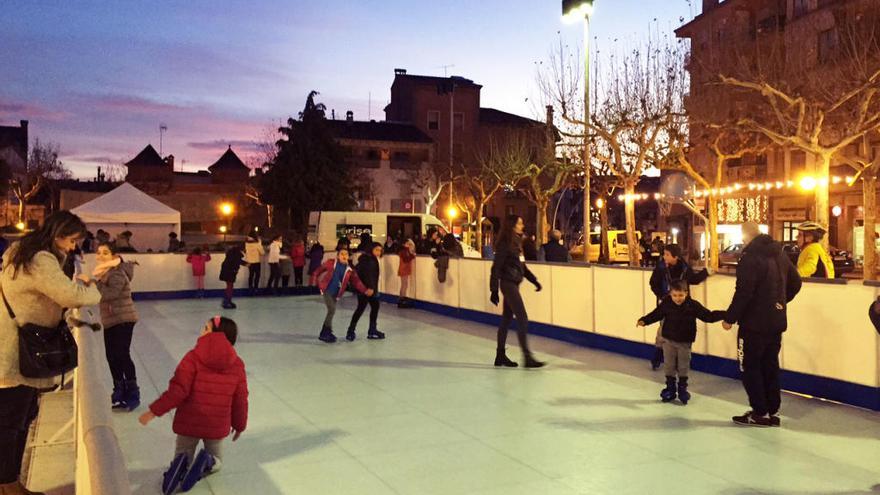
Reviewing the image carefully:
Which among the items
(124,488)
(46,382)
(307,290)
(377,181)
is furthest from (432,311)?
(377,181)

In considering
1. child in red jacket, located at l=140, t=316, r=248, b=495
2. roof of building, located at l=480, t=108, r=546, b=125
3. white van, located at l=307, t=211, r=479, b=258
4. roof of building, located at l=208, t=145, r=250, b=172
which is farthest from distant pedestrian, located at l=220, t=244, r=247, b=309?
roof of building, located at l=208, t=145, r=250, b=172

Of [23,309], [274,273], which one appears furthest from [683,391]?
[274,273]

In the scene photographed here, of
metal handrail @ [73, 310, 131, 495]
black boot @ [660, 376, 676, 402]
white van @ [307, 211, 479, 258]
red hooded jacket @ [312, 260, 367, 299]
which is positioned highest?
white van @ [307, 211, 479, 258]

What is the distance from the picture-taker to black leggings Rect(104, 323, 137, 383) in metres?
7.15

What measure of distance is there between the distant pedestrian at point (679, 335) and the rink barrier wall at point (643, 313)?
117cm

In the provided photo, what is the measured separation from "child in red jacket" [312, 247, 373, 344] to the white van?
16.1m

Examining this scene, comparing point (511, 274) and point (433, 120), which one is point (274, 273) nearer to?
point (511, 274)

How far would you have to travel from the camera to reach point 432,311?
1597 cm

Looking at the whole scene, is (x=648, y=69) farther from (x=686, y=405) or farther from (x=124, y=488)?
(x=124, y=488)

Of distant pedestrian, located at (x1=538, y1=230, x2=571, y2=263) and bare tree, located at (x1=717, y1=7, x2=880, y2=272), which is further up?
bare tree, located at (x1=717, y1=7, x2=880, y2=272)

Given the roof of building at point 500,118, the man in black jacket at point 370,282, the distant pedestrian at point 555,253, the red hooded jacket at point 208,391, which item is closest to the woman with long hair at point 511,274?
the man in black jacket at point 370,282

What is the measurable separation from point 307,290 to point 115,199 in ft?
28.9

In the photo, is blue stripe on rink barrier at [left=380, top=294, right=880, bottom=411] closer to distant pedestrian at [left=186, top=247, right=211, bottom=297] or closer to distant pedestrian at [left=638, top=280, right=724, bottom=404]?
distant pedestrian at [left=638, top=280, right=724, bottom=404]

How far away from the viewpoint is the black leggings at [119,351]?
7.15 m
